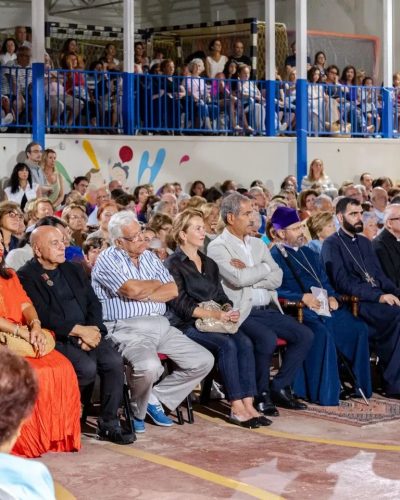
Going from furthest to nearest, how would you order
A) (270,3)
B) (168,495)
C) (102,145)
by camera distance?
(270,3) → (102,145) → (168,495)

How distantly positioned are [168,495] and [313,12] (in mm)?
17764

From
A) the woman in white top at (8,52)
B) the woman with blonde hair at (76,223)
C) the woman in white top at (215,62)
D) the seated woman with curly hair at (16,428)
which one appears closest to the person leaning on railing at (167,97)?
the woman in white top at (215,62)

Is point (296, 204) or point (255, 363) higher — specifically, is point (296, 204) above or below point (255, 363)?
above

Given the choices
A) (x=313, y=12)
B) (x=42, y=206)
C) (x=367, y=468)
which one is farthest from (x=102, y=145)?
(x=367, y=468)

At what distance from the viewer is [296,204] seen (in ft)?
46.9

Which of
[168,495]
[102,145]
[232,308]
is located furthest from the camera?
[102,145]

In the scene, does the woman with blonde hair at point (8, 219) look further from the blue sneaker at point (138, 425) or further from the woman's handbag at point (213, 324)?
the blue sneaker at point (138, 425)

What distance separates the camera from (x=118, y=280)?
7.96m

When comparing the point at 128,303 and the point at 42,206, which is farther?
the point at 42,206

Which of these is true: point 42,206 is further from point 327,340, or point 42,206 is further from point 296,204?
point 296,204

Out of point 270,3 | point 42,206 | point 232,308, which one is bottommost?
point 232,308

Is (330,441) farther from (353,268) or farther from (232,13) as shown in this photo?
(232,13)

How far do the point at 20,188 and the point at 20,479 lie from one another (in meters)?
11.1

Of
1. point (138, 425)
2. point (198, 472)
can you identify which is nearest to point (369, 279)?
point (138, 425)
